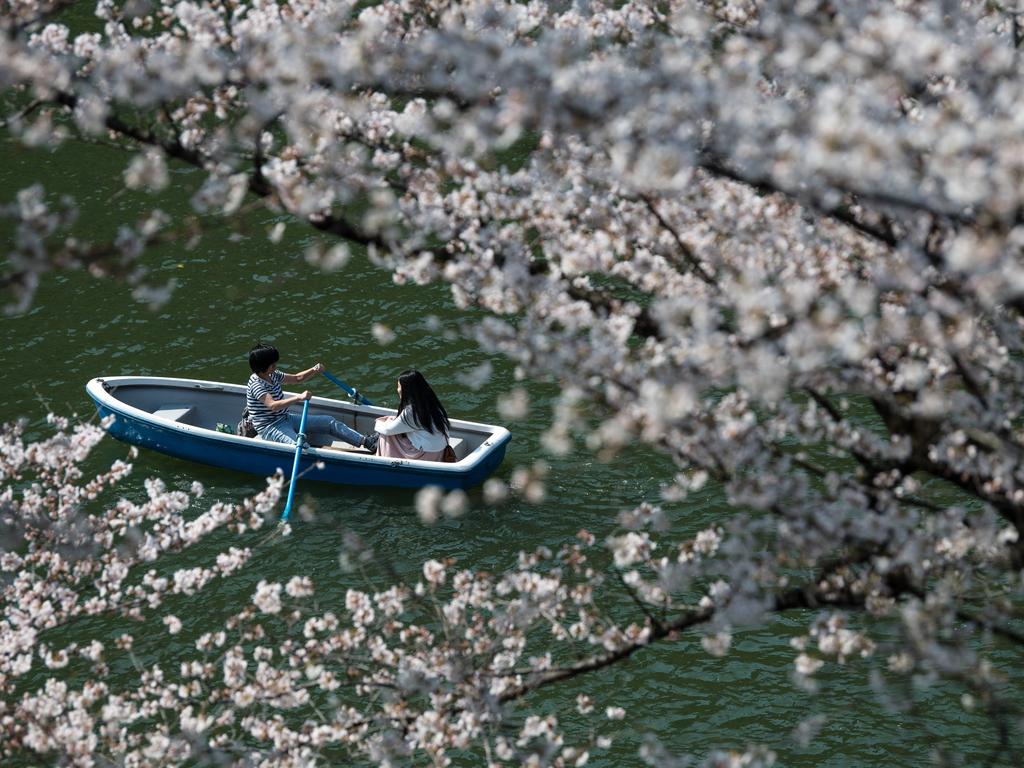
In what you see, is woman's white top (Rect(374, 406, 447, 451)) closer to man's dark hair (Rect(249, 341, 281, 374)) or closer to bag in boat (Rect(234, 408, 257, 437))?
man's dark hair (Rect(249, 341, 281, 374))

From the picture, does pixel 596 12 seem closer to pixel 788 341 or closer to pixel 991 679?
pixel 788 341

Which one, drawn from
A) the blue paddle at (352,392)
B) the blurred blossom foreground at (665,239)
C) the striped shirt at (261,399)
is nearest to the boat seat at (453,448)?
the blue paddle at (352,392)

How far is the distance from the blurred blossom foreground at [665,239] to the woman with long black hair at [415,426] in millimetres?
5444

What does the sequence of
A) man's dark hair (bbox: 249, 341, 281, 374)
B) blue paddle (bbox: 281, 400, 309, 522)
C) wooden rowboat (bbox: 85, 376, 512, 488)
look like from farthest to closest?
man's dark hair (bbox: 249, 341, 281, 374) < wooden rowboat (bbox: 85, 376, 512, 488) < blue paddle (bbox: 281, 400, 309, 522)

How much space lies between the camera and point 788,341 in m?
4.18

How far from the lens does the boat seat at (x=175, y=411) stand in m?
14.5

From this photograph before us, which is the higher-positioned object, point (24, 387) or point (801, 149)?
point (801, 149)

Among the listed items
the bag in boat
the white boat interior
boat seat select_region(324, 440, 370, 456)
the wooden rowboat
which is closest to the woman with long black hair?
the wooden rowboat

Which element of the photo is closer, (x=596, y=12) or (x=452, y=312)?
(x=596, y=12)

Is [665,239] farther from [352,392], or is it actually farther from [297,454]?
[352,392]

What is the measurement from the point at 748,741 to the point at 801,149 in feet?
21.9

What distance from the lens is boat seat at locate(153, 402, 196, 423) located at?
572 inches

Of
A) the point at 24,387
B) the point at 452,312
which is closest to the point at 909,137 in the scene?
the point at 452,312

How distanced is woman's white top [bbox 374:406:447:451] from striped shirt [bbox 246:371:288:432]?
4.67ft
